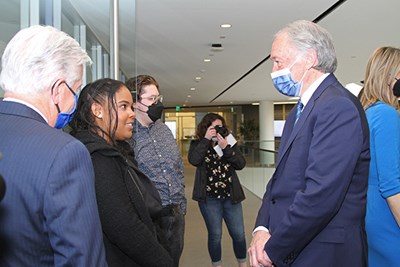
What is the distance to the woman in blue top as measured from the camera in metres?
1.95

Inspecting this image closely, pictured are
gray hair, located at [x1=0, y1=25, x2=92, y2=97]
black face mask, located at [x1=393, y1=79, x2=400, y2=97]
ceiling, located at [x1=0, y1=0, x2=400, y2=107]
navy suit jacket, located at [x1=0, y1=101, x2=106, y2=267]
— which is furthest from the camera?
ceiling, located at [x1=0, y1=0, x2=400, y2=107]

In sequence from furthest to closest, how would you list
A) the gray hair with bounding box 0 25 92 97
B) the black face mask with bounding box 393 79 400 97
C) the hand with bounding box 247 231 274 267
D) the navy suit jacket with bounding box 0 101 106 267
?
the black face mask with bounding box 393 79 400 97 < the hand with bounding box 247 231 274 267 < the gray hair with bounding box 0 25 92 97 < the navy suit jacket with bounding box 0 101 106 267

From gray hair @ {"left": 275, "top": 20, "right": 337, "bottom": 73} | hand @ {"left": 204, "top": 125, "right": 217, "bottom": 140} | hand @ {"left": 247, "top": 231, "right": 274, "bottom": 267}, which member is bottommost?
hand @ {"left": 247, "top": 231, "right": 274, "bottom": 267}

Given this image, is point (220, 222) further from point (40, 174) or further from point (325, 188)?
point (40, 174)

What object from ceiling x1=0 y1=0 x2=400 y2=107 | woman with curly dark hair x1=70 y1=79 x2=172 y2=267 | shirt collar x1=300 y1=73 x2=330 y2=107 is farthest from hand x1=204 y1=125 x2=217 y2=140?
shirt collar x1=300 y1=73 x2=330 y2=107

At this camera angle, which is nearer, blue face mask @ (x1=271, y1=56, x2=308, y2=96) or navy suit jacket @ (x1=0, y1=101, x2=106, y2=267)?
navy suit jacket @ (x1=0, y1=101, x2=106, y2=267)

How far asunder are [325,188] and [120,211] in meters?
0.80

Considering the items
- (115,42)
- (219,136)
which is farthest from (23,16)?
(219,136)

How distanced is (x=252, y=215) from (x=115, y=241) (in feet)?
17.7

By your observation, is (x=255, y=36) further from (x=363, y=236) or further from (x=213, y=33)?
(x=363, y=236)

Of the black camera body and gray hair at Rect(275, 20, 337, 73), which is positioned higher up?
gray hair at Rect(275, 20, 337, 73)

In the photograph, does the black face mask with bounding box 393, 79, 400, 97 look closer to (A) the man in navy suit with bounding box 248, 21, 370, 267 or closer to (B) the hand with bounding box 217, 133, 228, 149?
(A) the man in navy suit with bounding box 248, 21, 370, 267

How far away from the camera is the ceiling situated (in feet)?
12.5

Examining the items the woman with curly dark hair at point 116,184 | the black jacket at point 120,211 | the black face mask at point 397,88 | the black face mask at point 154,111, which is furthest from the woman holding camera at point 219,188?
the black jacket at point 120,211
